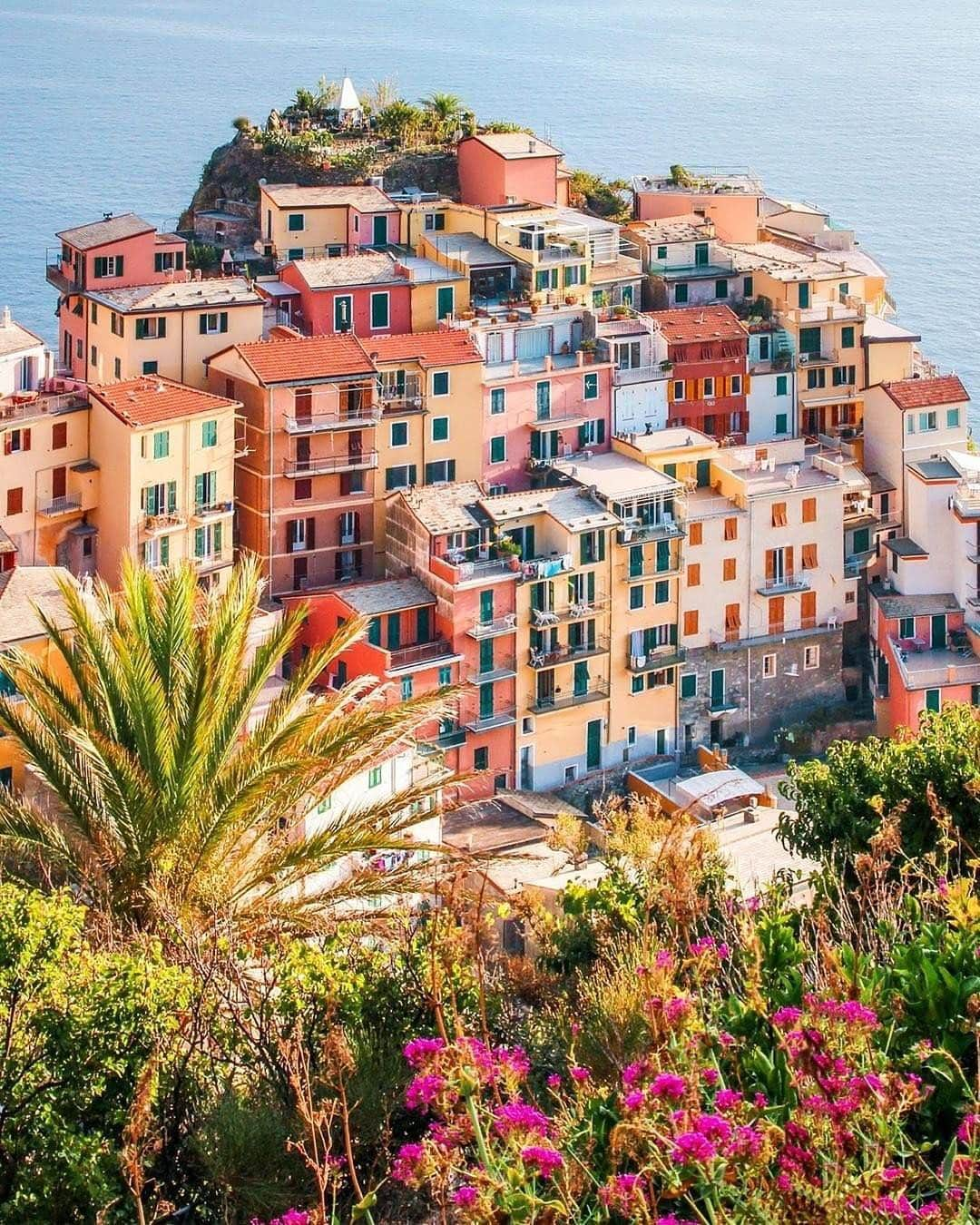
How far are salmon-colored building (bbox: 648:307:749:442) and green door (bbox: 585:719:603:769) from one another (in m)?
6.48

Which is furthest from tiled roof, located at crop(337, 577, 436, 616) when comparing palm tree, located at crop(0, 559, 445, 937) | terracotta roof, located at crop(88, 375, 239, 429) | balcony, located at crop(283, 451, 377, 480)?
palm tree, located at crop(0, 559, 445, 937)

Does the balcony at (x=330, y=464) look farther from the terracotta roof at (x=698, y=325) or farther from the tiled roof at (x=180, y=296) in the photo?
the terracotta roof at (x=698, y=325)

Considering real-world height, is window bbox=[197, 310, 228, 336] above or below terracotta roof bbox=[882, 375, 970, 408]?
above

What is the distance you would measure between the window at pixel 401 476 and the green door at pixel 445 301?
11.2ft

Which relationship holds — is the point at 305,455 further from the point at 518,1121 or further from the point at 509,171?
the point at 518,1121

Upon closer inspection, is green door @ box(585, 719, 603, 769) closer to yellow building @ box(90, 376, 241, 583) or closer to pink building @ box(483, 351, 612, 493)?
pink building @ box(483, 351, 612, 493)

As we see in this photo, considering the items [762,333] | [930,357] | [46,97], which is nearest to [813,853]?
[762,333]

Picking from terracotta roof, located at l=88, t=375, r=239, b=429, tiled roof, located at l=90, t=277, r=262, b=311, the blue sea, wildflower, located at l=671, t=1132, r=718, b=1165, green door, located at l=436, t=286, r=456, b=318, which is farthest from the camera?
the blue sea

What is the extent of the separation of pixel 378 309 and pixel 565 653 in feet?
23.0

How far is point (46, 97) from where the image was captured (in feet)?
307

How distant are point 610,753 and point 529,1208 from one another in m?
30.5

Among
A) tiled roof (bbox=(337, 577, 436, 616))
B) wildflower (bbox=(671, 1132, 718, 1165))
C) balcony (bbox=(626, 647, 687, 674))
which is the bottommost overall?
balcony (bbox=(626, 647, 687, 674))

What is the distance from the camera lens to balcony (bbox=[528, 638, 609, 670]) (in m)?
38.9

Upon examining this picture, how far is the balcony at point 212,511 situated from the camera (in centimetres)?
3647
